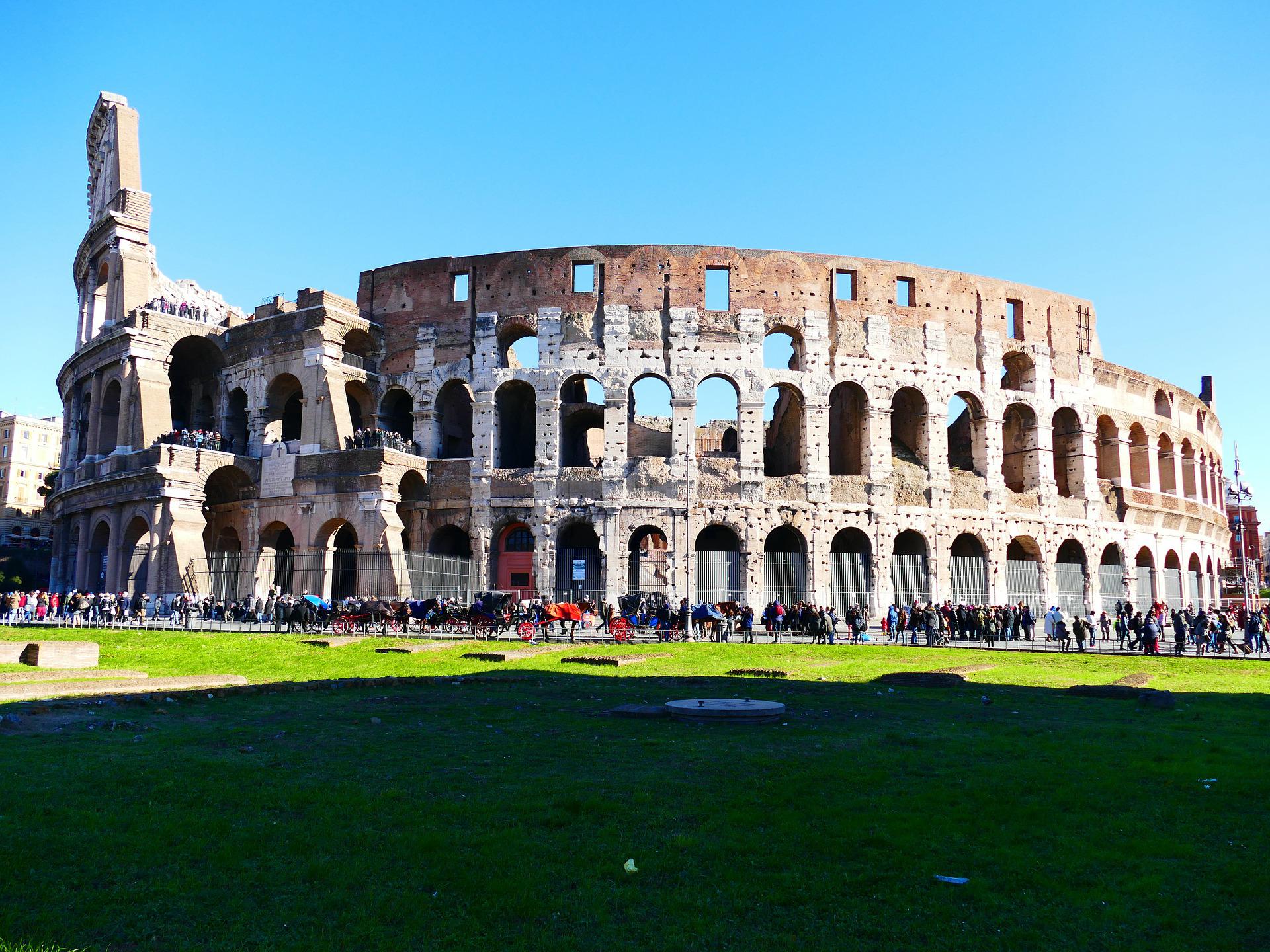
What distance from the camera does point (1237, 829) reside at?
668 centimetres

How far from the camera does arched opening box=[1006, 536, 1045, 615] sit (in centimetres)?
3694

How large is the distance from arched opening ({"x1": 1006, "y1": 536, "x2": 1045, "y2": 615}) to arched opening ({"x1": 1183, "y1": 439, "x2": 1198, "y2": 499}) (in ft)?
41.5

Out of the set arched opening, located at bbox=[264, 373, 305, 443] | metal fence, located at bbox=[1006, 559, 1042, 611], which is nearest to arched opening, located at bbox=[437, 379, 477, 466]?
arched opening, located at bbox=[264, 373, 305, 443]

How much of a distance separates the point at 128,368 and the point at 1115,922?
38081 millimetres

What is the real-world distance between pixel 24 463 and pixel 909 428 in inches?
3057

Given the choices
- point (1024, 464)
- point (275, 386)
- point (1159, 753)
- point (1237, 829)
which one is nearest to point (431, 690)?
point (1159, 753)

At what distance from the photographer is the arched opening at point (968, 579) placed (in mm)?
35875

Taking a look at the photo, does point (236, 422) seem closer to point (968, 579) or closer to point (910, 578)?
point (910, 578)

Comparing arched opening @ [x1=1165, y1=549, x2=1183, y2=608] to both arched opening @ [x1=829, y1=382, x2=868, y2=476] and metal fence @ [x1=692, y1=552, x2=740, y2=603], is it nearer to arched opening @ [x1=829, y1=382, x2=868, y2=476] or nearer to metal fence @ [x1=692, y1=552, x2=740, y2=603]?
arched opening @ [x1=829, y1=382, x2=868, y2=476]

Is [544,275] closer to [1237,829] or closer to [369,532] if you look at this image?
[369,532]

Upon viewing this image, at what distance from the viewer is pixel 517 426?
3934 cm

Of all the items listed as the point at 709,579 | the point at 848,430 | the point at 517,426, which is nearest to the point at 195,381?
the point at 517,426

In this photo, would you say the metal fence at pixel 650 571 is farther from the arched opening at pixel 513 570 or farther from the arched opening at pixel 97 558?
the arched opening at pixel 97 558

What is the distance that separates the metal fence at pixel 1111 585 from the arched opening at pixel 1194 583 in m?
4.06
